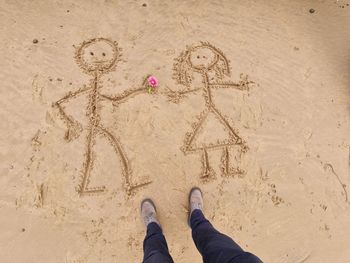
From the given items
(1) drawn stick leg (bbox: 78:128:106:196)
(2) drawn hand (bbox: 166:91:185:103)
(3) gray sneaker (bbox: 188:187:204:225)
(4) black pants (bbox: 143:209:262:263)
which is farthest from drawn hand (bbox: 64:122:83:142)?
(3) gray sneaker (bbox: 188:187:204:225)

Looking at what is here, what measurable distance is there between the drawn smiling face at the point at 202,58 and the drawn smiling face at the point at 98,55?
76 cm

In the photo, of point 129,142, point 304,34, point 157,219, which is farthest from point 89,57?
point 304,34

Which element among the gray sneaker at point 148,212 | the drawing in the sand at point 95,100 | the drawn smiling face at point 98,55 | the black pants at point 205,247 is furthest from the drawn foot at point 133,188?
the drawn smiling face at point 98,55

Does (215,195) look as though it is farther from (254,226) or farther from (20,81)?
(20,81)

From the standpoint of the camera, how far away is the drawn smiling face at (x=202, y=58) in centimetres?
346

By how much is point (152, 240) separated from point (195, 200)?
60 centimetres

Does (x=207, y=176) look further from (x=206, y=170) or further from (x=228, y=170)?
(x=228, y=170)

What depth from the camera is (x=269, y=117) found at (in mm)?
3400

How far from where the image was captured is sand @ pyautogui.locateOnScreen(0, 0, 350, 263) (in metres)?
3.06

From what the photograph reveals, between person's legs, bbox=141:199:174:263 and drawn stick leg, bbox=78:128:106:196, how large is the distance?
0.44 metres

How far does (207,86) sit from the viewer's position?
3402 millimetres

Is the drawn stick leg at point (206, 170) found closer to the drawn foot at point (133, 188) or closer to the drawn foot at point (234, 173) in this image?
the drawn foot at point (234, 173)

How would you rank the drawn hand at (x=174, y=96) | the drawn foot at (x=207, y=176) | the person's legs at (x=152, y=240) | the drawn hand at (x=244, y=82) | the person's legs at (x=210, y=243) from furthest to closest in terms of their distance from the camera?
the drawn hand at (x=244, y=82)
the drawn hand at (x=174, y=96)
the drawn foot at (x=207, y=176)
the person's legs at (x=152, y=240)
the person's legs at (x=210, y=243)

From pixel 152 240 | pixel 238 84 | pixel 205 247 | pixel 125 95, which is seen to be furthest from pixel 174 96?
pixel 205 247
